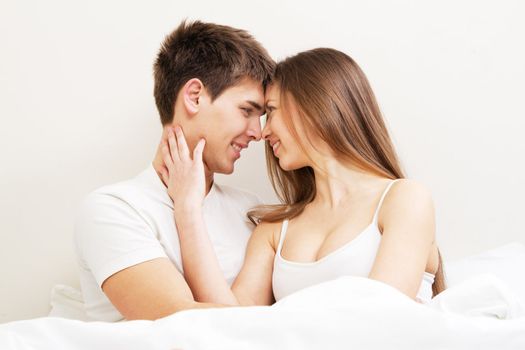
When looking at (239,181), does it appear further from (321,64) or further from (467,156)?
(467,156)

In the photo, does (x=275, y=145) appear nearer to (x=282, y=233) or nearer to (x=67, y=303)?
(x=282, y=233)

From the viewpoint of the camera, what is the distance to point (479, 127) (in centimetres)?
188

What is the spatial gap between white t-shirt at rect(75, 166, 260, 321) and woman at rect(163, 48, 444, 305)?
4 cm

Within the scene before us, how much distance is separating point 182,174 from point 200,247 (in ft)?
0.71

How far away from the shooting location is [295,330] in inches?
35.9

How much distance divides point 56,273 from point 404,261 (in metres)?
1.16

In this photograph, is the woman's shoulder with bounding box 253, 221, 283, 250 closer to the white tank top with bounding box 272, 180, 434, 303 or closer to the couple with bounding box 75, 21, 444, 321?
the couple with bounding box 75, 21, 444, 321

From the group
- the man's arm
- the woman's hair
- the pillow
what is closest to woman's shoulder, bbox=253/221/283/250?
the woman's hair

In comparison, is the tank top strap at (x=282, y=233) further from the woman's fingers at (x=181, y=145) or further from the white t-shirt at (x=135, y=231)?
the woman's fingers at (x=181, y=145)

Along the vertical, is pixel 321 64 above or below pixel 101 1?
below

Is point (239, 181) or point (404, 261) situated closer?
point (404, 261)

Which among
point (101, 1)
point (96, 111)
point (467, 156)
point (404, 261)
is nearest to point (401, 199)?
point (404, 261)

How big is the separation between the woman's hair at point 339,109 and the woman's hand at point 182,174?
0.86 feet

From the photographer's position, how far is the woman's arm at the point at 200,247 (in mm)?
1433
